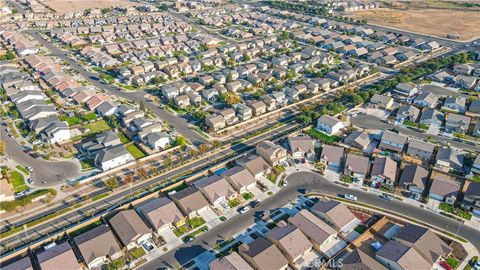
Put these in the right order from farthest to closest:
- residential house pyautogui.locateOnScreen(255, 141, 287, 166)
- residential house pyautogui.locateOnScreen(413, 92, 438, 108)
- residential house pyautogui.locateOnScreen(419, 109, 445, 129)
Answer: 1. residential house pyautogui.locateOnScreen(413, 92, 438, 108)
2. residential house pyautogui.locateOnScreen(419, 109, 445, 129)
3. residential house pyautogui.locateOnScreen(255, 141, 287, 166)

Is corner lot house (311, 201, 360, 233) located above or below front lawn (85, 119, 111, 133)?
below

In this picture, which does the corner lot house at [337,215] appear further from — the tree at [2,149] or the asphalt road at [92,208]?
the tree at [2,149]

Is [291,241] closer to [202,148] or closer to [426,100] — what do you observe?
[202,148]

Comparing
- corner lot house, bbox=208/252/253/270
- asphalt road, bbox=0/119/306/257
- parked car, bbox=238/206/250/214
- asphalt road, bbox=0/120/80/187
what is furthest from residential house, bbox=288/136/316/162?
asphalt road, bbox=0/120/80/187

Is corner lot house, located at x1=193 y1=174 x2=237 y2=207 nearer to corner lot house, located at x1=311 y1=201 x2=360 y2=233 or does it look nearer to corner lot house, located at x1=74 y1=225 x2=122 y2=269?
corner lot house, located at x1=311 y1=201 x2=360 y2=233

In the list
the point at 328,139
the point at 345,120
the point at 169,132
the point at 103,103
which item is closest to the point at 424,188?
the point at 328,139

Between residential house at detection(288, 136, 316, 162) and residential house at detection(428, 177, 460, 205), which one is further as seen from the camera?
residential house at detection(288, 136, 316, 162)

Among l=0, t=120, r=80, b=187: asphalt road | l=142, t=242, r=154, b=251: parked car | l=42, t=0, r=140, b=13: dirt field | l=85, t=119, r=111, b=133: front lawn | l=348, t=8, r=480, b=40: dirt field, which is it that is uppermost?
Result: l=42, t=0, r=140, b=13: dirt field
